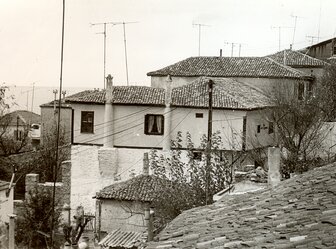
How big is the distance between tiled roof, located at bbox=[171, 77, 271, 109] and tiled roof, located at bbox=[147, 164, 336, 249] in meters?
18.3

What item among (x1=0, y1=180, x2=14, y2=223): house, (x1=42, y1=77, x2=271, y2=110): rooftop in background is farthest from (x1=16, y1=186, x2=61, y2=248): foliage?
(x1=42, y1=77, x2=271, y2=110): rooftop in background

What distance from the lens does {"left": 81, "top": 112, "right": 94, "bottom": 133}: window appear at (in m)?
28.1

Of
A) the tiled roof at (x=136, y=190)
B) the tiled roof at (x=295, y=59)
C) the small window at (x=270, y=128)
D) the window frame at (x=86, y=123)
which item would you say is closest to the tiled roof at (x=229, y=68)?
the tiled roof at (x=295, y=59)

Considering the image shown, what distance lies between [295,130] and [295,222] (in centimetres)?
1830

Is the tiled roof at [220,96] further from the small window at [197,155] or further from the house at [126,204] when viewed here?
the house at [126,204]

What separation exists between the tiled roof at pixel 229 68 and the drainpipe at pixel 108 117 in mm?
7270

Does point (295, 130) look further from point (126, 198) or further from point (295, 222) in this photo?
point (295, 222)

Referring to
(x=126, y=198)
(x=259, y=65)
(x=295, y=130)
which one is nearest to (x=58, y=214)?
(x=126, y=198)

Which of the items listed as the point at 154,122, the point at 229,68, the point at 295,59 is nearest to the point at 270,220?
the point at 154,122

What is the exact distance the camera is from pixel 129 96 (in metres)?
28.1

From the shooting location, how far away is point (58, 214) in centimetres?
2347

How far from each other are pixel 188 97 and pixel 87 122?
4.85m

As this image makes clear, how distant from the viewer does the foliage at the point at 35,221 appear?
74.2 feet

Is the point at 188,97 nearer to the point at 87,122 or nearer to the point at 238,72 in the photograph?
the point at 87,122
